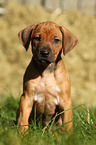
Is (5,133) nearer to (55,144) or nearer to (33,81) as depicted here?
(55,144)

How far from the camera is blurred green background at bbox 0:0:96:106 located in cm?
986

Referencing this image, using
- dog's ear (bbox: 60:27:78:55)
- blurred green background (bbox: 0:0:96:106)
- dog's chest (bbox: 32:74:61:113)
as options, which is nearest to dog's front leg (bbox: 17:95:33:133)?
dog's chest (bbox: 32:74:61:113)

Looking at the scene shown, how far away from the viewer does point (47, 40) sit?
3.99 m

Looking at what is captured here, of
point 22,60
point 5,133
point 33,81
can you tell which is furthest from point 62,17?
point 5,133

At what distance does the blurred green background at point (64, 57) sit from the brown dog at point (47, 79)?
453 centimetres

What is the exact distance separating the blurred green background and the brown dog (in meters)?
4.53

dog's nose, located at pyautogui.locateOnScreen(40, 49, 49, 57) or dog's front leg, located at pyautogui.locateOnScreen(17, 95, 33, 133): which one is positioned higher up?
dog's nose, located at pyautogui.locateOnScreen(40, 49, 49, 57)

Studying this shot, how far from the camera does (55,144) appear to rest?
3.14m

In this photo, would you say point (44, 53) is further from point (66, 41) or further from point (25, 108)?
point (25, 108)

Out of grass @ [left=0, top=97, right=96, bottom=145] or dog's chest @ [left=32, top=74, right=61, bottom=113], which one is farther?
A: dog's chest @ [left=32, top=74, right=61, bottom=113]

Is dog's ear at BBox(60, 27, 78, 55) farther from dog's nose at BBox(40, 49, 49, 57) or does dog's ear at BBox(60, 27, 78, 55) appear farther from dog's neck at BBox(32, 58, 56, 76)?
dog's nose at BBox(40, 49, 49, 57)

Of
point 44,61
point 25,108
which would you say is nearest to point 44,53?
point 44,61

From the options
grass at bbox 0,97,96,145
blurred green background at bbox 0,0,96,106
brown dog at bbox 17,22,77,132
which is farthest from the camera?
blurred green background at bbox 0,0,96,106

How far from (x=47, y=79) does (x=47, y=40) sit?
2.11 feet
